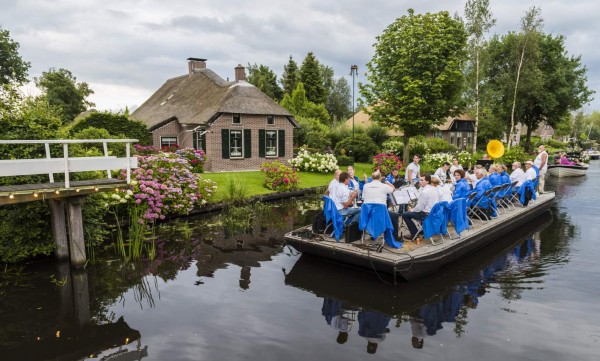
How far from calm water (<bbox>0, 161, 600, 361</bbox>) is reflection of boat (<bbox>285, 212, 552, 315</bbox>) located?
0.12ft

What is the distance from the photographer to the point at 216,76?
29.8m

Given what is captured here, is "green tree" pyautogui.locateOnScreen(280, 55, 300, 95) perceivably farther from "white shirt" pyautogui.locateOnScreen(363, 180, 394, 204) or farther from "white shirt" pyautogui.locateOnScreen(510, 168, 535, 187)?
"white shirt" pyautogui.locateOnScreen(363, 180, 394, 204)

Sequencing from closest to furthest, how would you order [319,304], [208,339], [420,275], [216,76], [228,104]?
[208,339]
[319,304]
[420,275]
[228,104]
[216,76]

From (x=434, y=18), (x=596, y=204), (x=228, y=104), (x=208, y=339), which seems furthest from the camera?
(x=434, y=18)

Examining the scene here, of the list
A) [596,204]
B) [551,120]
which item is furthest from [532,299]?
[551,120]

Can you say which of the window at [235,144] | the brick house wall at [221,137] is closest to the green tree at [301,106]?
the brick house wall at [221,137]

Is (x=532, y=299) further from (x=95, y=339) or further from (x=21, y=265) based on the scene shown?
(x=21, y=265)

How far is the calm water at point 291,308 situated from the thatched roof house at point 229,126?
12640 mm

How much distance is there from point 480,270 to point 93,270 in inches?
337

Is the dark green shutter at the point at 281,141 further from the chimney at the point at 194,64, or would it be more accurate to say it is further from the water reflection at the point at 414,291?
the water reflection at the point at 414,291

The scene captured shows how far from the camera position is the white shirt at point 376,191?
7.93 metres

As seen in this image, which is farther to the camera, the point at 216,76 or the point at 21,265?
the point at 216,76

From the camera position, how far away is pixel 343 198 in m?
9.34

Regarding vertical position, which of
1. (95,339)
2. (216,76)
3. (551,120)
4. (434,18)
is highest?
(434,18)
